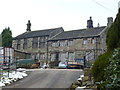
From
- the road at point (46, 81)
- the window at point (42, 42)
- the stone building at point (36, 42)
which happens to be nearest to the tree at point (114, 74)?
the road at point (46, 81)

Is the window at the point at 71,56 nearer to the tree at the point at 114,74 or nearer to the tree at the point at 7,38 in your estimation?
the tree at the point at 7,38

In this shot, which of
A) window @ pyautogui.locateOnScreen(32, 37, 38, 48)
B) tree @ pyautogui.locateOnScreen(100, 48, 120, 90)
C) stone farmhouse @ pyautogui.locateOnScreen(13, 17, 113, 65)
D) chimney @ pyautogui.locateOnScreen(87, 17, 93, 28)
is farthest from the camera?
window @ pyautogui.locateOnScreen(32, 37, 38, 48)

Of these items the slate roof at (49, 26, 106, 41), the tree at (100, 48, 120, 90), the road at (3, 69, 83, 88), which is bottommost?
the road at (3, 69, 83, 88)

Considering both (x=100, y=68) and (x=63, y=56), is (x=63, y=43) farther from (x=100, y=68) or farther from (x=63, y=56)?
(x=100, y=68)

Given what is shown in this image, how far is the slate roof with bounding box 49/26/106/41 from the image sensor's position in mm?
44088

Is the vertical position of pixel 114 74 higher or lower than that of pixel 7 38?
lower

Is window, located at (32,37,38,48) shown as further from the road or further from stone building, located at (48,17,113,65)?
the road

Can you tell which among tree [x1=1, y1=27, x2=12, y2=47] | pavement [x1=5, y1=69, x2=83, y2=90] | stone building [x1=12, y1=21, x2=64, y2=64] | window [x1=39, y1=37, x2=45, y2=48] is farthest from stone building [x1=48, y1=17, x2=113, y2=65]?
pavement [x1=5, y1=69, x2=83, y2=90]

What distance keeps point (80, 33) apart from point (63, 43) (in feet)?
14.1

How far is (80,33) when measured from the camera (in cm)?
4691

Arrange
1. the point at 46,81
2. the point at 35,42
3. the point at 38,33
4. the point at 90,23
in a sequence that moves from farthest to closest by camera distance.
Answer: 1. the point at 38,33
2. the point at 35,42
3. the point at 90,23
4. the point at 46,81

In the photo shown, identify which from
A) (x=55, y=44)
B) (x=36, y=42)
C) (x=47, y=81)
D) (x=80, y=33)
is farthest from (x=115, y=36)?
(x=36, y=42)

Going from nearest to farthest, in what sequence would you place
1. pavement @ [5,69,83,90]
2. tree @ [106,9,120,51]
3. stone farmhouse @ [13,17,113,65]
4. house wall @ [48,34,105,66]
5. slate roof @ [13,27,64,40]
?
1. tree @ [106,9,120,51]
2. pavement @ [5,69,83,90]
3. house wall @ [48,34,105,66]
4. stone farmhouse @ [13,17,113,65]
5. slate roof @ [13,27,64,40]

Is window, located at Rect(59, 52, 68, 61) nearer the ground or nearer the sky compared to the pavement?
nearer the sky
